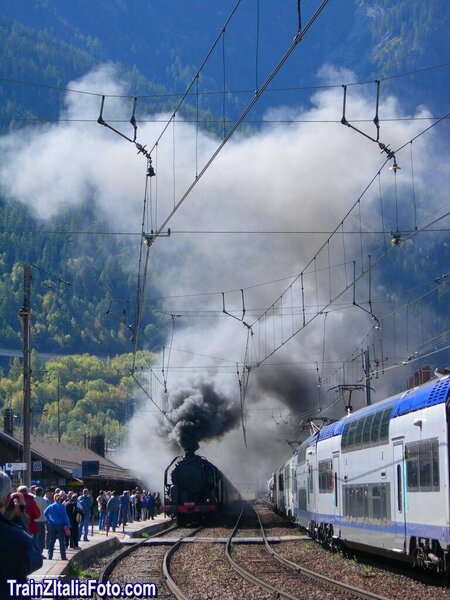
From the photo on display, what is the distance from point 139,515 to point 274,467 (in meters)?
46.9

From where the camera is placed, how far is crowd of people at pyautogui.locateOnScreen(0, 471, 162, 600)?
5207 millimetres

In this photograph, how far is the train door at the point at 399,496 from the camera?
53.7 ft

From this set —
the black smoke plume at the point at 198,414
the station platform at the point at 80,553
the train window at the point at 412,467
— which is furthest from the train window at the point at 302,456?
the black smoke plume at the point at 198,414

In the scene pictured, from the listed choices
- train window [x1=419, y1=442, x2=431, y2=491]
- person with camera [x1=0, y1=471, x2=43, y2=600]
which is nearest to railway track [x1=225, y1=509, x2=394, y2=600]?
train window [x1=419, y1=442, x2=431, y2=491]

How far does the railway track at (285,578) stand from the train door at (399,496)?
123 centimetres

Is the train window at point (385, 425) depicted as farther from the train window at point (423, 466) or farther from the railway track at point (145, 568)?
the railway track at point (145, 568)

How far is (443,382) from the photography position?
14789mm

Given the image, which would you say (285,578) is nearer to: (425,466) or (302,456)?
(425,466)

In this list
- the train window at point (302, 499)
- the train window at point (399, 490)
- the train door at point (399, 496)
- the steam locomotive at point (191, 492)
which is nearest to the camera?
the train door at point (399, 496)

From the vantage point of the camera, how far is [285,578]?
18.6m

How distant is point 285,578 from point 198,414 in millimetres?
35501

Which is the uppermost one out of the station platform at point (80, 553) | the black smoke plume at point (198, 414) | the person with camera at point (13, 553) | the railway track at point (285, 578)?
the black smoke plume at point (198, 414)

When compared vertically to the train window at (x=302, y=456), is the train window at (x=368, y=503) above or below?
below

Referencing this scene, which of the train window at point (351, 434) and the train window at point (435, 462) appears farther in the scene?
the train window at point (351, 434)
